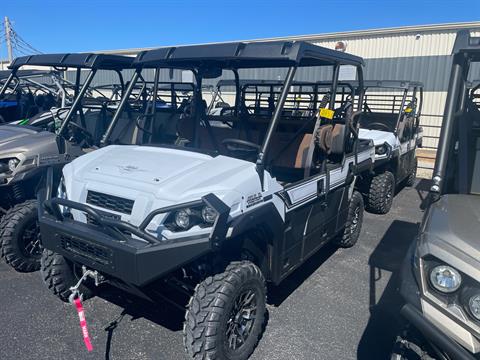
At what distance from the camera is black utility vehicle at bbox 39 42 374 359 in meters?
2.31

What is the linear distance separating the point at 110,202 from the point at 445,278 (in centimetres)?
194

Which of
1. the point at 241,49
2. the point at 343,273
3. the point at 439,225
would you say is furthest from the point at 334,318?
the point at 241,49

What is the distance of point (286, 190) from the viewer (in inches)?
116

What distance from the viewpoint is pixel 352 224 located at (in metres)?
4.71

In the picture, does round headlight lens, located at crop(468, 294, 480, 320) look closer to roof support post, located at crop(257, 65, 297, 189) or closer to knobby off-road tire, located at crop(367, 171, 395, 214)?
roof support post, located at crop(257, 65, 297, 189)

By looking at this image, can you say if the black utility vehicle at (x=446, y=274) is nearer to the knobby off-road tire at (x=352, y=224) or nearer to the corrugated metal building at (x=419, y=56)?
the knobby off-road tire at (x=352, y=224)

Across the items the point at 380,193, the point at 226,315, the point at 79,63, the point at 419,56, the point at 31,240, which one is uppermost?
the point at 419,56

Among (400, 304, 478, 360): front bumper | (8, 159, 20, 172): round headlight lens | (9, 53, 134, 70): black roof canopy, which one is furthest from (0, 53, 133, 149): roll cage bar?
(400, 304, 478, 360): front bumper

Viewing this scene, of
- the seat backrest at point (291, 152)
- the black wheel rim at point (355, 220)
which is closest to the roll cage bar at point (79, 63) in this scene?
the seat backrest at point (291, 152)

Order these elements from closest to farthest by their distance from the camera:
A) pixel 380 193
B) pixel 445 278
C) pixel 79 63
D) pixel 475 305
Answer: pixel 475 305 → pixel 445 278 → pixel 79 63 → pixel 380 193

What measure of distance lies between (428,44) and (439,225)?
11.7 meters

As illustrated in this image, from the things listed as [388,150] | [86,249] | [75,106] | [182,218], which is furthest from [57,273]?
[388,150]

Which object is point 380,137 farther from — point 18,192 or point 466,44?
point 18,192

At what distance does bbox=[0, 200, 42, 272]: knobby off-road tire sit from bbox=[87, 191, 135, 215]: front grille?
142 centimetres
